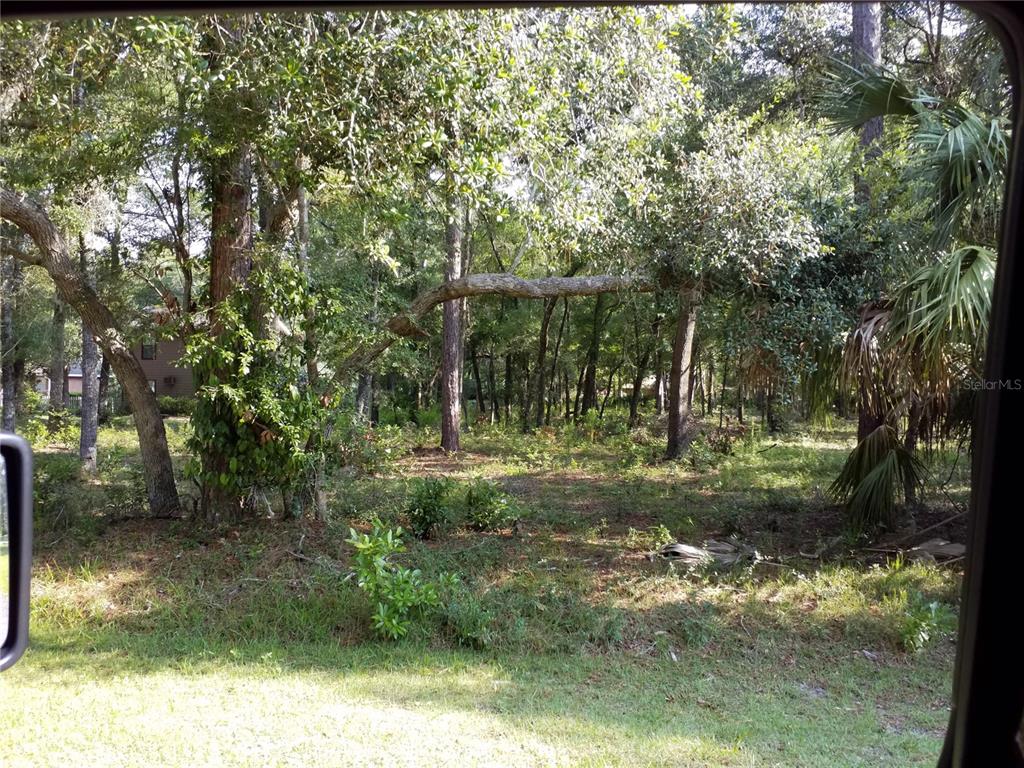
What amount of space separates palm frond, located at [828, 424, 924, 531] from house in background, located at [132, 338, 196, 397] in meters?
6.67

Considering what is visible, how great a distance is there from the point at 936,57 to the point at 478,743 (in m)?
10.9

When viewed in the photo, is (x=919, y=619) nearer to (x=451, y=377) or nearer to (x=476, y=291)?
(x=476, y=291)

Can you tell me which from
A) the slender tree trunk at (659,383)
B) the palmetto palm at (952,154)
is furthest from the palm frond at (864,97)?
the slender tree trunk at (659,383)

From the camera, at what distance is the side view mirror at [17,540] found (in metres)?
1.60

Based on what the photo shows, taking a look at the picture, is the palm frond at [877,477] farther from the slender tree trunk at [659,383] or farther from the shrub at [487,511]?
the slender tree trunk at [659,383]

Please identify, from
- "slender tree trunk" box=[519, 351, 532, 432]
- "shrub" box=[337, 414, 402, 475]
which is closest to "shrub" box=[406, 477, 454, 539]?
"shrub" box=[337, 414, 402, 475]

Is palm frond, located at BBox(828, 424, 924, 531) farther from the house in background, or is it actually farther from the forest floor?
the house in background

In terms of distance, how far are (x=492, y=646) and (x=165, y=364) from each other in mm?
6943

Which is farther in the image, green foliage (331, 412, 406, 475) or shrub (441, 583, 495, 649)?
green foliage (331, 412, 406, 475)

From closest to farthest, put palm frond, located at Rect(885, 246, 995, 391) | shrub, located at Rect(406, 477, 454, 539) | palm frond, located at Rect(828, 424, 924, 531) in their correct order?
palm frond, located at Rect(885, 246, 995, 391) < palm frond, located at Rect(828, 424, 924, 531) < shrub, located at Rect(406, 477, 454, 539)

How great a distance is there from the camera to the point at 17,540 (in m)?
1.64

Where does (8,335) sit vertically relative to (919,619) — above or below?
above

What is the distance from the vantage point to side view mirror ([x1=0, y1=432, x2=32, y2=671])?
1.60 metres

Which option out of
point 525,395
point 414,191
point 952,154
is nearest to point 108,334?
point 414,191
